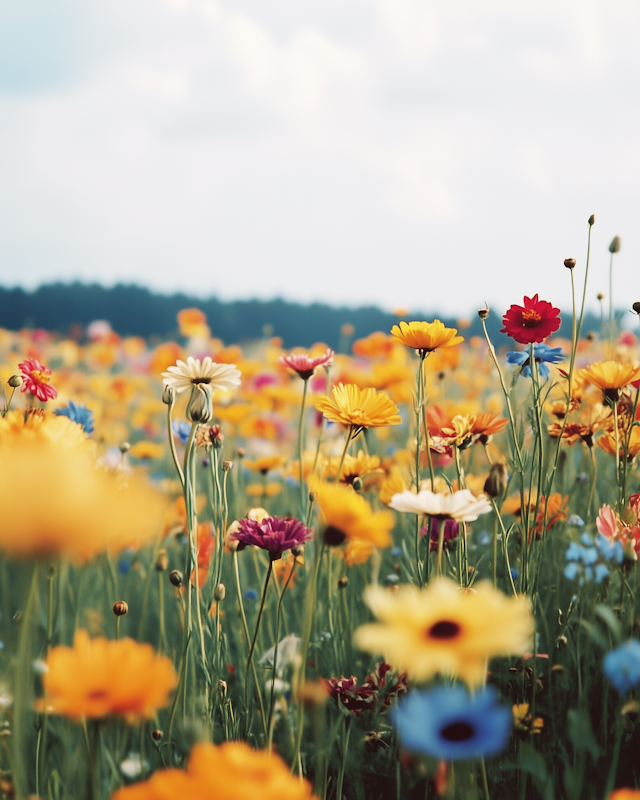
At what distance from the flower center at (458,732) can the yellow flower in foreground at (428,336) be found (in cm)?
62

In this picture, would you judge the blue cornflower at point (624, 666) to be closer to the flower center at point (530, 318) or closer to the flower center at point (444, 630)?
the flower center at point (444, 630)

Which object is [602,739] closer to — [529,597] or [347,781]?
[529,597]

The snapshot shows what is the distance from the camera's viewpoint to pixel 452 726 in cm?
37

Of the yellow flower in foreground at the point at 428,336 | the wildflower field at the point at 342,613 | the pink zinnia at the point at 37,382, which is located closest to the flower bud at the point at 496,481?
the wildflower field at the point at 342,613

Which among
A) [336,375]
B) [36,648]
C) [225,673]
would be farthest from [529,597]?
[336,375]

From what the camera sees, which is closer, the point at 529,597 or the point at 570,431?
the point at 529,597

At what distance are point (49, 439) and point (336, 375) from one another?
6.35 ft

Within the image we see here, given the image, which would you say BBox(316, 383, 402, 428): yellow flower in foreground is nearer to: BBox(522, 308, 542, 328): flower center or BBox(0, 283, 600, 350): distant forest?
BBox(522, 308, 542, 328): flower center

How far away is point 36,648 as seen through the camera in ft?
4.18

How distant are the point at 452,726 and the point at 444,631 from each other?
6 cm

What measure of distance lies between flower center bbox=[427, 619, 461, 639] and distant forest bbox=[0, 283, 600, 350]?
Result: 38.4 feet

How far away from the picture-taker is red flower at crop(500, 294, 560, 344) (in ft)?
3.08

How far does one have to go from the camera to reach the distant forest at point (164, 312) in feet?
40.7

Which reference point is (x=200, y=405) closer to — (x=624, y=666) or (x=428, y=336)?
(x=428, y=336)
